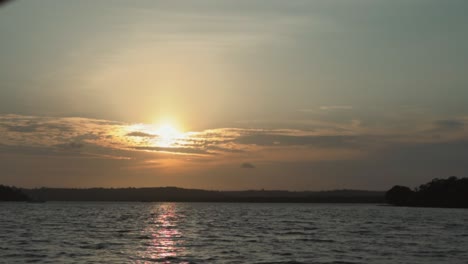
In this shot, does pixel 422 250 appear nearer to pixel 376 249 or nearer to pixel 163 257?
pixel 376 249

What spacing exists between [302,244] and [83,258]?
24.5 m

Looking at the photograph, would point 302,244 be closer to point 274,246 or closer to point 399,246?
point 274,246

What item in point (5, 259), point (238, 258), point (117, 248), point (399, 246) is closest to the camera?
point (5, 259)

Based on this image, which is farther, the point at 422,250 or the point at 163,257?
the point at 422,250

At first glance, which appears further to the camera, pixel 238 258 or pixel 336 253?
pixel 336 253

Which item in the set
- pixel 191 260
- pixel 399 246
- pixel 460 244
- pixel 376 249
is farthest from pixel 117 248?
pixel 460 244

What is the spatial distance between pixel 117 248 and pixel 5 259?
1303 centimetres

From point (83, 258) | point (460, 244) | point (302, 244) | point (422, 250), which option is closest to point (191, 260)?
point (83, 258)

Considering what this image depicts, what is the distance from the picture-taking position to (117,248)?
55.4 metres

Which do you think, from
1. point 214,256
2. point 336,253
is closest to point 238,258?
point 214,256

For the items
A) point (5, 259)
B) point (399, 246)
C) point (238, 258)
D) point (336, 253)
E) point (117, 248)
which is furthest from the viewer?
point (399, 246)

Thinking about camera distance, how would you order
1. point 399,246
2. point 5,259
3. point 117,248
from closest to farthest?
point 5,259 < point 117,248 < point 399,246

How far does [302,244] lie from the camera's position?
61.2 m

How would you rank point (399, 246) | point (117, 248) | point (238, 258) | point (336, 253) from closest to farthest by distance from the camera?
point (238, 258) < point (336, 253) < point (117, 248) < point (399, 246)
